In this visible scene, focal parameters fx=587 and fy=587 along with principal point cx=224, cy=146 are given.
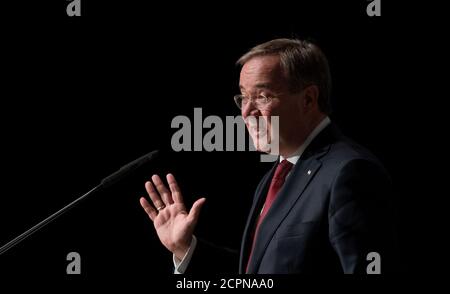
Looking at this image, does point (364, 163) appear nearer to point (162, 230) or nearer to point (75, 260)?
point (162, 230)

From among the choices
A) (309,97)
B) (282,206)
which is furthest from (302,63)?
(282,206)

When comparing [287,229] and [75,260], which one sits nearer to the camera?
[287,229]

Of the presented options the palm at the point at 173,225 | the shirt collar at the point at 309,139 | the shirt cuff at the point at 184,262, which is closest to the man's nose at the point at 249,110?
the shirt collar at the point at 309,139

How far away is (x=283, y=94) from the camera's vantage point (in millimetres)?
2293

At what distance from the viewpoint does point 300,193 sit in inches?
83.7

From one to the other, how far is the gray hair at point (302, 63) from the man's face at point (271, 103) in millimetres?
29

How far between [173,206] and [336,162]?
0.72 meters

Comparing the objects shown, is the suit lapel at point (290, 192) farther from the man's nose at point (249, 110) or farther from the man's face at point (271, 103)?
the man's nose at point (249, 110)

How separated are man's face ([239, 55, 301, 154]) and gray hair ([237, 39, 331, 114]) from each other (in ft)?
0.10

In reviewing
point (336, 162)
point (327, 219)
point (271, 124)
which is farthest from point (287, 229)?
point (271, 124)

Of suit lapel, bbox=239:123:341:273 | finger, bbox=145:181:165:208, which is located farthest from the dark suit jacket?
finger, bbox=145:181:165:208

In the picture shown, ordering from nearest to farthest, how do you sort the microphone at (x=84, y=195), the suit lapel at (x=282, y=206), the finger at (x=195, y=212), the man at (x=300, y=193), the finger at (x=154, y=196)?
the microphone at (x=84, y=195) < the man at (x=300, y=193) < the suit lapel at (x=282, y=206) < the finger at (x=195, y=212) < the finger at (x=154, y=196)

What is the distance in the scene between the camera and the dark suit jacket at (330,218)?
1926 millimetres

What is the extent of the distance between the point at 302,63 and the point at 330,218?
67 cm
